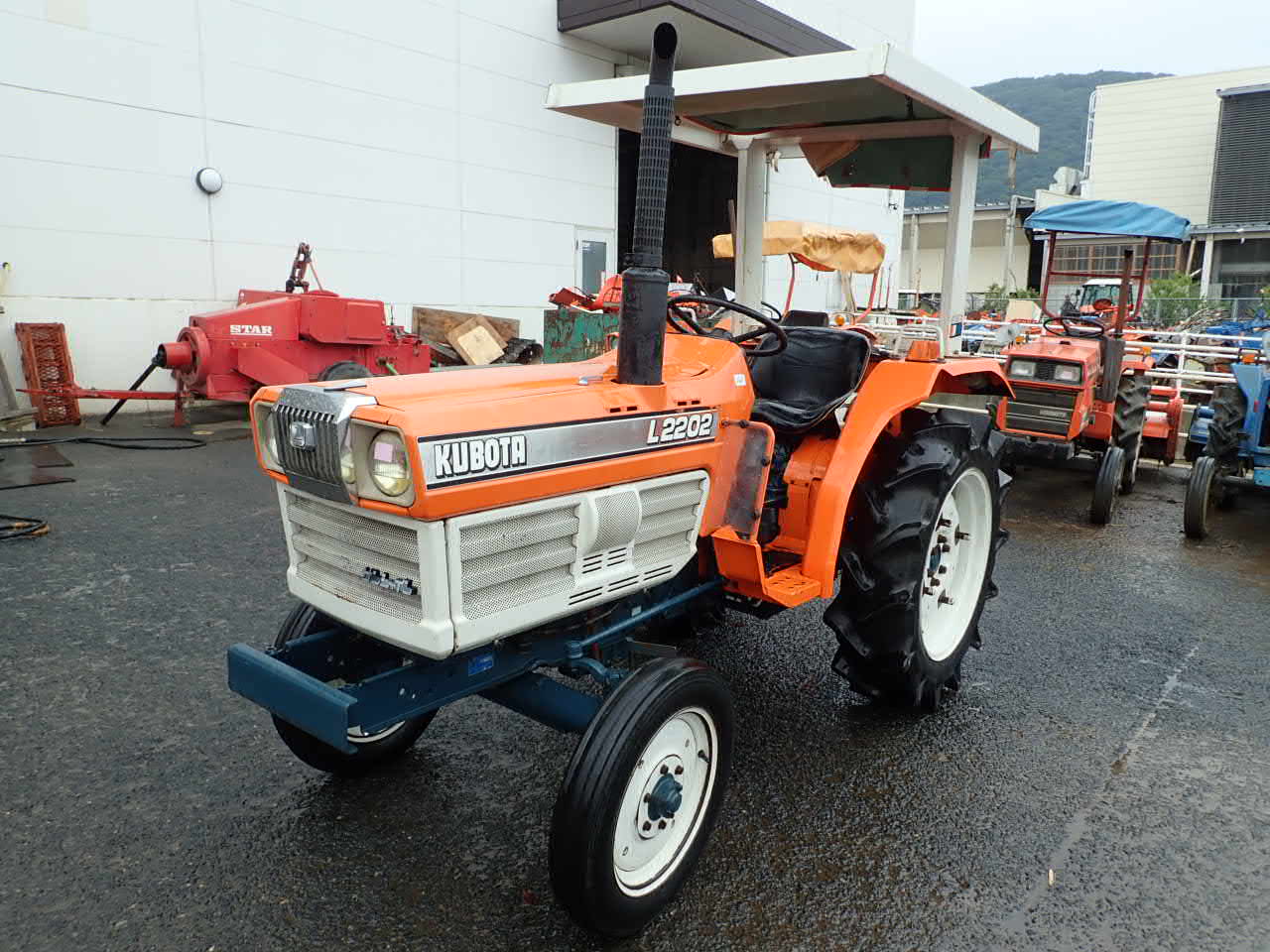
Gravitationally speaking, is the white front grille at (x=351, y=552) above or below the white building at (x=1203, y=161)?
below

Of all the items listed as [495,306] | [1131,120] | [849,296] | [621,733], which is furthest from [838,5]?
[1131,120]

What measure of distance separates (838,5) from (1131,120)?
99.1 feet

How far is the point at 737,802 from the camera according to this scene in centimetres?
267

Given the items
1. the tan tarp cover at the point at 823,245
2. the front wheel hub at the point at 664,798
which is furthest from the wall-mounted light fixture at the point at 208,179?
the front wheel hub at the point at 664,798

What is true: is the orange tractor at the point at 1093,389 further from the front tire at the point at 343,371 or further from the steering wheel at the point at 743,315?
the front tire at the point at 343,371

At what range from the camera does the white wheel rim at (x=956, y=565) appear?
10.9ft

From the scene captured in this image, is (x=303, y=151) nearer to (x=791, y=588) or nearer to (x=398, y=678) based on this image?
(x=791, y=588)

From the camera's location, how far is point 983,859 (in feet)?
7.98

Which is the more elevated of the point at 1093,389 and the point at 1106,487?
the point at 1093,389

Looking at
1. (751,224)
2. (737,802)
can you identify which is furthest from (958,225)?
(737,802)

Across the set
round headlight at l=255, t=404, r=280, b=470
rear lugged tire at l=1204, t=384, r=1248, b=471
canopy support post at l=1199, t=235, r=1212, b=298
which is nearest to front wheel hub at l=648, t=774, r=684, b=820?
round headlight at l=255, t=404, r=280, b=470

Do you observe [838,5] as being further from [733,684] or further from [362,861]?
[362,861]

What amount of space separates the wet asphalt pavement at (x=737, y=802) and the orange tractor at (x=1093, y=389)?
99.0 inches

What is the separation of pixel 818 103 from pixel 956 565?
1.91m
